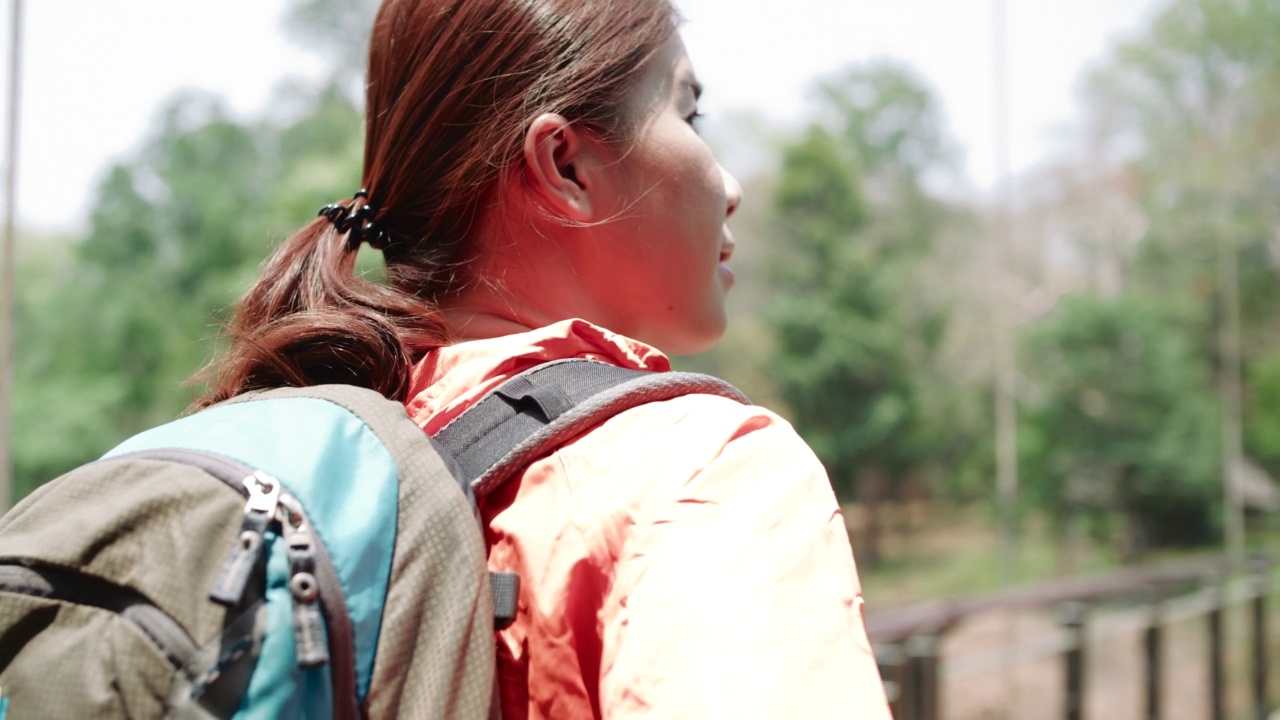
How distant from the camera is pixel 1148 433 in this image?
12.2m

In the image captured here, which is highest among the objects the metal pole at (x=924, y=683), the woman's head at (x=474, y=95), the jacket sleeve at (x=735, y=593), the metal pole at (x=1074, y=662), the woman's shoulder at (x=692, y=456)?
the woman's head at (x=474, y=95)

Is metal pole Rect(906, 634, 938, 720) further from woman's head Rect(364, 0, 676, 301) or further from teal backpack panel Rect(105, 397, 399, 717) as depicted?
teal backpack panel Rect(105, 397, 399, 717)

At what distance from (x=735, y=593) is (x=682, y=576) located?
27 millimetres

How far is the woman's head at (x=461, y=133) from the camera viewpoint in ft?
2.48

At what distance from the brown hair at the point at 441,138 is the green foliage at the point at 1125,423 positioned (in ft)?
39.7

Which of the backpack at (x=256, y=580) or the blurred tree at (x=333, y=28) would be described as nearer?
the backpack at (x=256, y=580)

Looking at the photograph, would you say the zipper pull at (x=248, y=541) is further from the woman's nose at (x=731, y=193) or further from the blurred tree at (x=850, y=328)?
the blurred tree at (x=850, y=328)

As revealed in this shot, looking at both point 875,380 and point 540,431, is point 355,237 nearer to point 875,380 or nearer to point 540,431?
point 540,431

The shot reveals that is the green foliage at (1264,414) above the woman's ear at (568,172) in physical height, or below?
below

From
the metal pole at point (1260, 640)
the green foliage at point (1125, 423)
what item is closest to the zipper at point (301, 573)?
the metal pole at point (1260, 640)

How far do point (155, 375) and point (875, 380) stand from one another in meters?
9.33

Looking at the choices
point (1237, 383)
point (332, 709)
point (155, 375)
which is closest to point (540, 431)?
point (332, 709)

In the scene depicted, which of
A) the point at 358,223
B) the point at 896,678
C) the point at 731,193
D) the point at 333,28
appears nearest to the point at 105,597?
the point at 358,223

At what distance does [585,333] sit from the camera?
27.5 inches
